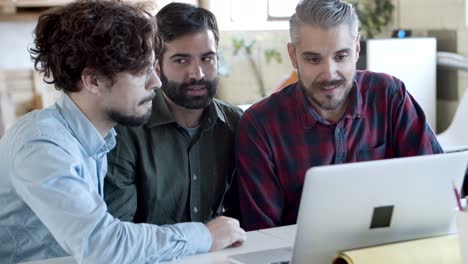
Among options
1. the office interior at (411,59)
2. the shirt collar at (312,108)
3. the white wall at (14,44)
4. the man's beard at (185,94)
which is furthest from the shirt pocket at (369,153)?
the white wall at (14,44)

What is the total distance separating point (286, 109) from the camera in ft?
7.64

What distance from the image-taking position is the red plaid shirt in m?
2.23

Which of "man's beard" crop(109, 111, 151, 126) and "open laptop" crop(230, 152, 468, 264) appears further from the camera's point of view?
"man's beard" crop(109, 111, 151, 126)

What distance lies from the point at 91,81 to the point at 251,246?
1.86 feet

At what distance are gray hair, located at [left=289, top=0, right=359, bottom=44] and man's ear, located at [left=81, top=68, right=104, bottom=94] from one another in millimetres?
725

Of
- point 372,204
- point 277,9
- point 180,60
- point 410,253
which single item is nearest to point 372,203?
point 372,204

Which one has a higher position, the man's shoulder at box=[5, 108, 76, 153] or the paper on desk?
the man's shoulder at box=[5, 108, 76, 153]

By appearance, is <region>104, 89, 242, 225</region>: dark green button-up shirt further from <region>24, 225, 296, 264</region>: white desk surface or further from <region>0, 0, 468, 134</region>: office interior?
<region>0, 0, 468, 134</region>: office interior

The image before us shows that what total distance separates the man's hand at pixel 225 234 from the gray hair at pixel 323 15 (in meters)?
0.76

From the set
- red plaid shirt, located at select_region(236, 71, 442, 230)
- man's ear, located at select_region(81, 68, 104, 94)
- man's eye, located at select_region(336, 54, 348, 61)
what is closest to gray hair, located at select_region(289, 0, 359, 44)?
man's eye, located at select_region(336, 54, 348, 61)

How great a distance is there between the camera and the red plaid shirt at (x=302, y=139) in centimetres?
223

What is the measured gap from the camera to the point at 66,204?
167cm

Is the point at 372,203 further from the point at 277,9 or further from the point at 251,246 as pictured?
the point at 277,9

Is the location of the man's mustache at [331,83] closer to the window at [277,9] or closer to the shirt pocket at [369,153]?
the shirt pocket at [369,153]
